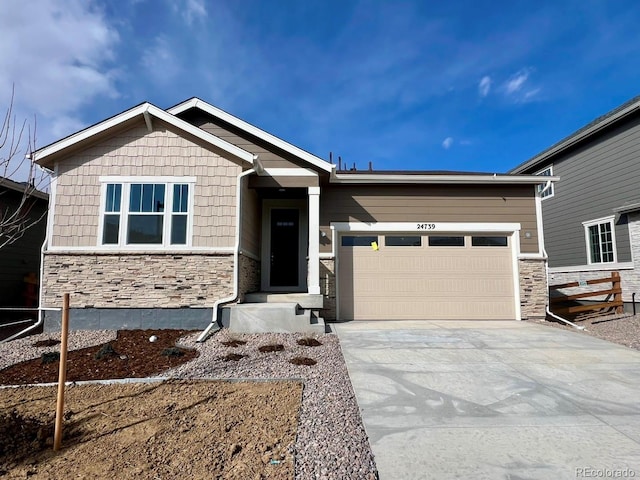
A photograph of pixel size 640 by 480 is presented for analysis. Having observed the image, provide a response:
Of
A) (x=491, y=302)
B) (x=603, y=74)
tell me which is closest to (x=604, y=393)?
(x=491, y=302)

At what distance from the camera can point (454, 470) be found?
94.4 inches

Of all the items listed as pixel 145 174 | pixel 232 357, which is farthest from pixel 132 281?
pixel 232 357

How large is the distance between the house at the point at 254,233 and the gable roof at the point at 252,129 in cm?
3

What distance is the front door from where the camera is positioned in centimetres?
1005

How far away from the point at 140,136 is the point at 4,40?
3263mm

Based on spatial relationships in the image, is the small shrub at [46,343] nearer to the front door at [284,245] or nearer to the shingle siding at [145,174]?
the shingle siding at [145,174]

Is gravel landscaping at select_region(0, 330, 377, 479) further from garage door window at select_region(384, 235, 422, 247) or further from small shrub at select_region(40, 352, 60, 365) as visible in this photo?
garage door window at select_region(384, 235, 422, 247)

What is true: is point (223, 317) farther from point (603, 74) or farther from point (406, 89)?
point (603, 74)

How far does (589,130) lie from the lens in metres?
11.6

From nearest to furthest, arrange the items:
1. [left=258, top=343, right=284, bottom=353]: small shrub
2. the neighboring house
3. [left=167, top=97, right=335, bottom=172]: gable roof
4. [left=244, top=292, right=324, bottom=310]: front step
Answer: [left=258, top=343, right=284, bottom=353]: small shrub → [left=244, top=292, right=324, bottom=310]: front step → [left=167, top=97, right=335, bottom=172]: gable roof → the neighboring house

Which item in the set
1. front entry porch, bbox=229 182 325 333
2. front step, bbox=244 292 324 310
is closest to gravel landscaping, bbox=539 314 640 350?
front step, bbox=244 292 324 310

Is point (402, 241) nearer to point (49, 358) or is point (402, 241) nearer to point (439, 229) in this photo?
point (439, 229)

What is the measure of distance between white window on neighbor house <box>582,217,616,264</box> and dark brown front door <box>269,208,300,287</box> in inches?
383

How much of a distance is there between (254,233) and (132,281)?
10.3 ft
